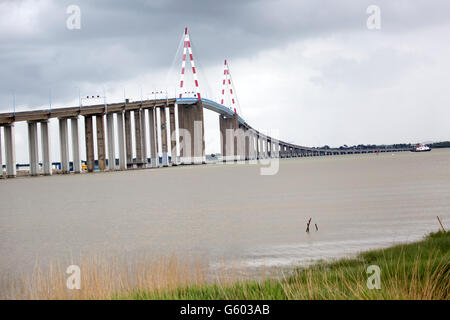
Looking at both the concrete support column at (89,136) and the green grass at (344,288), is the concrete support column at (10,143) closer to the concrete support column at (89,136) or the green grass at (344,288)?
the concrete support column at (89,136)

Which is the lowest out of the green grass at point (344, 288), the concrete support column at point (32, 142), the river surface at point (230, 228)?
the river surface at point (230, 228)

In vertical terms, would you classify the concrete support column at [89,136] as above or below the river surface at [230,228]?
above

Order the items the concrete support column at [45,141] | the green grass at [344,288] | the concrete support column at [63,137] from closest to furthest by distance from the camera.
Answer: the green grass at [344,288]
the concrete support column at [45,141]
the concrete support column at [63,137]

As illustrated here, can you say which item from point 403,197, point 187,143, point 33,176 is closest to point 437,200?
point 403,197

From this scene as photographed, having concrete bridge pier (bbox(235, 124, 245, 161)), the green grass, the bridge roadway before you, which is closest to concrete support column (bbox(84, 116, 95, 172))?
the bridge roadway

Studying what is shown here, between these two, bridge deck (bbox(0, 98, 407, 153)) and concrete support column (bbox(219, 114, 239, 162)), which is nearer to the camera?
bridge deck (bbox(0, 98, 407, 153))

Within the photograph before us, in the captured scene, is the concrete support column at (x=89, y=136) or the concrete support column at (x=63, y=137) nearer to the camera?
the concrete support column at (x=63, y=137)

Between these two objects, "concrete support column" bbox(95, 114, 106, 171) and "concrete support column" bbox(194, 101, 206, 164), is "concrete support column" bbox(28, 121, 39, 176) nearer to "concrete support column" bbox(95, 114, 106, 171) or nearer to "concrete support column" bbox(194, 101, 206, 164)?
"concrete support column" bbox(95, 114, 106, 171)

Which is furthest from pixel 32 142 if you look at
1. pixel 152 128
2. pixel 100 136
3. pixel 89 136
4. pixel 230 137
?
pixel 230 137

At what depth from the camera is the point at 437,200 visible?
2558 centimetres

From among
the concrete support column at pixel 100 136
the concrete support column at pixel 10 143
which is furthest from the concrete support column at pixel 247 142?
the concrete support column at pixel 10 143

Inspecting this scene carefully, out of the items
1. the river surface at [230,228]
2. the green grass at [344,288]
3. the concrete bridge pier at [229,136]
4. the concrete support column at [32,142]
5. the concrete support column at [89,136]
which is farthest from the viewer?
the concrete bridge pier at [229,136]

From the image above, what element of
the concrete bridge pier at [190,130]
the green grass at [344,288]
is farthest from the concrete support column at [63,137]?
the green grass at [344,288]

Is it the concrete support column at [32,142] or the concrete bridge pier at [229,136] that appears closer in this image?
the concrete support column at [32,142]
